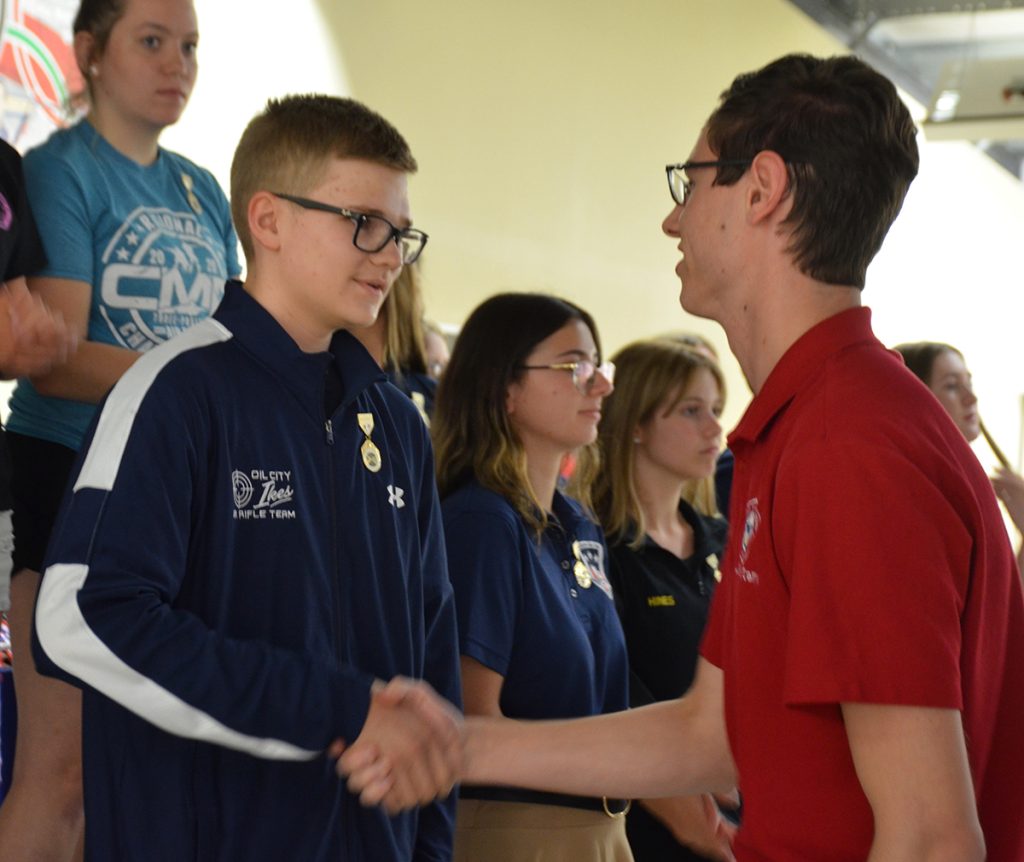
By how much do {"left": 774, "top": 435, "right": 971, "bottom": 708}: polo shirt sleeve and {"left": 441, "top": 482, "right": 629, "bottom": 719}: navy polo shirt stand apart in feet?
4.65

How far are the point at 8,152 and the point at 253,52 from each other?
9.09 ft

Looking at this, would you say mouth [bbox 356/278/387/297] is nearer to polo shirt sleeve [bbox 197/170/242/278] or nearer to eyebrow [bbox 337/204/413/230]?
eyebrow [bbox 337/204/413/230]

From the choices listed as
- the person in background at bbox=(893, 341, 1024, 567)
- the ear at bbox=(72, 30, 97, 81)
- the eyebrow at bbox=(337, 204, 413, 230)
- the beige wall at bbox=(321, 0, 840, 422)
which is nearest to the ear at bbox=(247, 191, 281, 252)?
the eyebrow at bbox=(337, 204, 413, 230)

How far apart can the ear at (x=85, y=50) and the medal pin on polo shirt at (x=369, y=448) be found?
112cm

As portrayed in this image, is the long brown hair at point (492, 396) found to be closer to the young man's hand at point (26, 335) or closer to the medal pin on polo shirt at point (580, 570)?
the medal pin on polo shirt at point (580, 570)

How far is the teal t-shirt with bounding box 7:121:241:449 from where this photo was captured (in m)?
2.60

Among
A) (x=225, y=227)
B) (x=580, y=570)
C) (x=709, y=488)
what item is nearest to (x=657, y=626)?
(x=580, y=570)

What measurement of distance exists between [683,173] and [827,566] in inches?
32.7

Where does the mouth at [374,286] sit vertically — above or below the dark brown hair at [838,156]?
below

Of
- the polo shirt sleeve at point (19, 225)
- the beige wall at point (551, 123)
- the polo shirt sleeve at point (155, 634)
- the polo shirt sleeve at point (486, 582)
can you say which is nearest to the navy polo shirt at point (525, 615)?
the polo shirt sleeve at point (486, 582)

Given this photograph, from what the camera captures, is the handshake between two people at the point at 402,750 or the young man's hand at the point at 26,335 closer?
the handshake between two people at the point at 402,750

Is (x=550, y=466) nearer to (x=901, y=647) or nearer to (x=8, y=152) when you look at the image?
(x=8, y=152)

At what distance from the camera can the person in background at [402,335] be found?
11.4ft

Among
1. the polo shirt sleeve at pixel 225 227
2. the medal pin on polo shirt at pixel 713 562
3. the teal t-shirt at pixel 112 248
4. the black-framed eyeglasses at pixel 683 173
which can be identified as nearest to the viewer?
the black-framed eyeglasses at pixel 683 173
